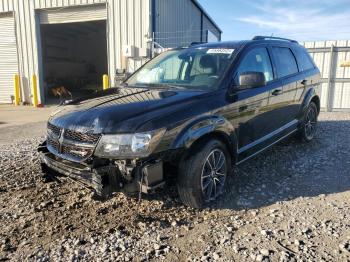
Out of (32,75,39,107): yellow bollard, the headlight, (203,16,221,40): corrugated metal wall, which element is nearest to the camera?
the headlight

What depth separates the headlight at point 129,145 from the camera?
312cm

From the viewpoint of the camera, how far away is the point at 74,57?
27.2 metres

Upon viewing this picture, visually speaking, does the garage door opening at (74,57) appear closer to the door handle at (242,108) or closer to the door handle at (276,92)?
the door handle at (276,92)

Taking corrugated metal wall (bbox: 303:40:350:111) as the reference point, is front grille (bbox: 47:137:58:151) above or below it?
below

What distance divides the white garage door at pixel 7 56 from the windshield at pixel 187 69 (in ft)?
41.5

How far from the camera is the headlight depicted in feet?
10.2

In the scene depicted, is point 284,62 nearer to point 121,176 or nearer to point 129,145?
point 129,145

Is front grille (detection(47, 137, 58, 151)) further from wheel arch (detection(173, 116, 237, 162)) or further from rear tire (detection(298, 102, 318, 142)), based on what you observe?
rear tire (detection(298, 102, 318, 142))

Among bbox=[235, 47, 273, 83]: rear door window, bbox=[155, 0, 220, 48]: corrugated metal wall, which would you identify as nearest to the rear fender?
bbox=[235, 47, 273, 83]: rear door window

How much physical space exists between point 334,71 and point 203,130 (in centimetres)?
955

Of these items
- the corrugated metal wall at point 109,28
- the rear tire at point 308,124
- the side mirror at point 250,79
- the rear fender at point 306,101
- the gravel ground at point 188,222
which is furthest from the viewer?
the corrugated metal wall at point 109,28

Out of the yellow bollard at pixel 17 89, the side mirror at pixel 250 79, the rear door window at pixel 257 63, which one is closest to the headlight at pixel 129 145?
the side mirror at pixel 250 79

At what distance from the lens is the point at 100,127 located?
319cm

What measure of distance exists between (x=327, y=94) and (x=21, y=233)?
10.8m
